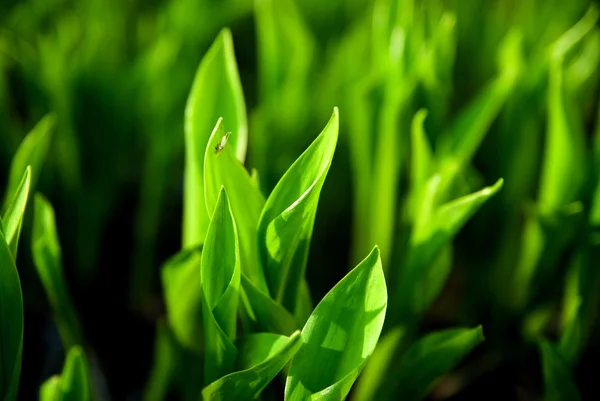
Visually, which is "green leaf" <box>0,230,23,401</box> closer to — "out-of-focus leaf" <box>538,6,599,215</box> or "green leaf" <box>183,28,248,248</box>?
"green leaf" <box>183,28,248,248</box>

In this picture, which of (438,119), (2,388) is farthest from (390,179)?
(2,388)

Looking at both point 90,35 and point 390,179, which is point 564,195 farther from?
point 90,35

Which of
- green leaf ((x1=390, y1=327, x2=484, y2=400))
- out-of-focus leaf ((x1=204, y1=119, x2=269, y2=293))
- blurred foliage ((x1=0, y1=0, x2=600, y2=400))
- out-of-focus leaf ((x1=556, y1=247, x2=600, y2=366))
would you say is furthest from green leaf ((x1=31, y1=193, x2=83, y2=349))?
out-of-focus leaf ((x1=556, y1=247, x2=600, y2=366))

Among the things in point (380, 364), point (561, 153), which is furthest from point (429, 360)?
point (561, 153)

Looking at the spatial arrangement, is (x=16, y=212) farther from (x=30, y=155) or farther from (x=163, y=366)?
(x=163, y=366)

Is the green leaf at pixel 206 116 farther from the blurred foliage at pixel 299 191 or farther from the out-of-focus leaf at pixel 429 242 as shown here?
the out-of-focus leaf at pixel 429 242

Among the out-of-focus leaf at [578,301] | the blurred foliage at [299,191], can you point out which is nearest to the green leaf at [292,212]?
the blurred foliage at [299,191]
